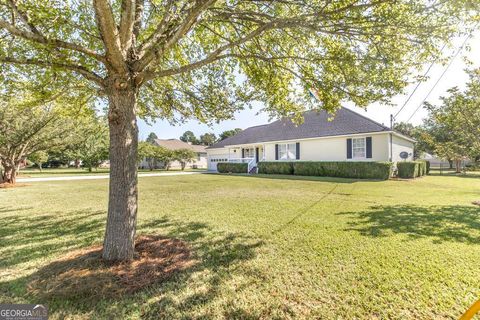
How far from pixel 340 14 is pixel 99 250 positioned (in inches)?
224

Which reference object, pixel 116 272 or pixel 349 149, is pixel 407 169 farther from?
pixel 116 272

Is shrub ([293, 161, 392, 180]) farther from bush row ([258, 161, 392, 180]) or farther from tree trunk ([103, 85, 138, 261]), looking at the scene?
tree trunk ([103, 85, 138, 261])

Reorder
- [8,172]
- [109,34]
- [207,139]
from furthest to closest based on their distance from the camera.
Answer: [207,139], [8,172], [109,34]

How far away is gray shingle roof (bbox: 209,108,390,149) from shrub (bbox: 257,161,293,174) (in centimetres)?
280

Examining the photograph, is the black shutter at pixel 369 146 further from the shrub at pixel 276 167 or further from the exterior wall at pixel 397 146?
the shrub at pixel 276 167

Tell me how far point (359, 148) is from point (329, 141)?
2292 mm

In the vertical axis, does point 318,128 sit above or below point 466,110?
above

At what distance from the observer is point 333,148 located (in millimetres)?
17703

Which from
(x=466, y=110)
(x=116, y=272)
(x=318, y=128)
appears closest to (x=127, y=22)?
(x=116, y=272)

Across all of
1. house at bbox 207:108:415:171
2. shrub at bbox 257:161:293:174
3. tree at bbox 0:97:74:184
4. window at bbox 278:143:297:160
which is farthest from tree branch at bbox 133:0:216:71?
window at bbox 278:143:297:160

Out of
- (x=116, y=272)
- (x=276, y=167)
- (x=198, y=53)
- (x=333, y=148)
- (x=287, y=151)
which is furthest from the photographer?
(x=287, y=151)

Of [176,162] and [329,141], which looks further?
[176,162]

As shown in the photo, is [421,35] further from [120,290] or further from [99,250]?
[99,250]

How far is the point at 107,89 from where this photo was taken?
3311 mm
